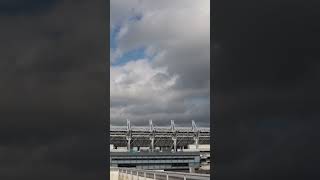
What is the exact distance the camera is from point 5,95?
7.76 feet

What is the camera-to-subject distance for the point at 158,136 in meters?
54.2

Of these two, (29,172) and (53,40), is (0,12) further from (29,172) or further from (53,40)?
(29,172)

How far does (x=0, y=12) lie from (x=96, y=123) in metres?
0.84

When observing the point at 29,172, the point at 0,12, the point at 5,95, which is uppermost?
the point at 0,12

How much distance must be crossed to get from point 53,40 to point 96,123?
552mm

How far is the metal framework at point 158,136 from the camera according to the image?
5094 cm

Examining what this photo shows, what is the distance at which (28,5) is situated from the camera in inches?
90.7

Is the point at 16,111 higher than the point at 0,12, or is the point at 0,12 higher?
the point at 0,12

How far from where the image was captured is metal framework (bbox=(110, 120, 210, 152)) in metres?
50.9
